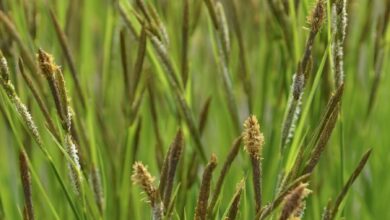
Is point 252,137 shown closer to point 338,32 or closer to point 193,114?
point 338,32

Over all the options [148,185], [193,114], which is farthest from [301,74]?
[193,114]

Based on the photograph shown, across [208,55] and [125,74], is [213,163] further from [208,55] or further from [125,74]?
[208,55]

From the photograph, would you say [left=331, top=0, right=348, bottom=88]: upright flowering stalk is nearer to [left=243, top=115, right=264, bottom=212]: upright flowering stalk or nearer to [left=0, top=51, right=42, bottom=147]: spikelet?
[left=243, top=115, right=264, bottom=212]: upright flowering stalk

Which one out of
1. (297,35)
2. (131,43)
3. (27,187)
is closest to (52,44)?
(131,43)

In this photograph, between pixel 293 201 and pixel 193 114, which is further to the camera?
pixel 193 114

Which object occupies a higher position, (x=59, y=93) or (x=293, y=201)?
(x=59, y=93)

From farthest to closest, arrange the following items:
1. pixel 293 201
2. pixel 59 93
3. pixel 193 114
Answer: pixel 193 114
pixel 59 93
pixel 293 201

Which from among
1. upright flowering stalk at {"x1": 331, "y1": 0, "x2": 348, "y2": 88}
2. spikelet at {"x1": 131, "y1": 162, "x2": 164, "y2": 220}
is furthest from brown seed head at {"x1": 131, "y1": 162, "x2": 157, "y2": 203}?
upright flowering stalk at {"x1": 331, "y1": 0, "x2": 348, "y2": 88}

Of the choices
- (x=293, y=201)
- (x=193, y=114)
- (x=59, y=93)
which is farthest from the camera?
(x=193, y=114)
